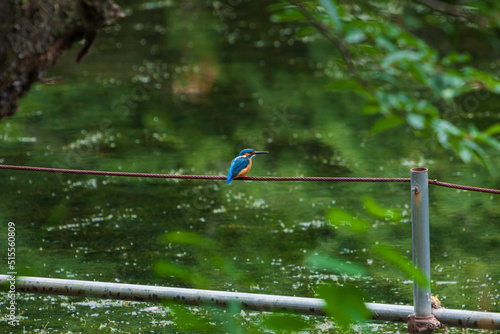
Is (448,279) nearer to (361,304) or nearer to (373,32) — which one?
(373,32)

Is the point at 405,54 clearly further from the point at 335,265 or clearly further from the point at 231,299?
the point at 231,299

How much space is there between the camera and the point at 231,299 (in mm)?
1596

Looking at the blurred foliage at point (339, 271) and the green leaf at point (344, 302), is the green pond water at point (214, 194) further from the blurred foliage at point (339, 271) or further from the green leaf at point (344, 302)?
the green leaf at point (344, 302)

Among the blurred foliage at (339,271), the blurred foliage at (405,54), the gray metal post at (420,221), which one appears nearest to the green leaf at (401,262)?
the blurred foliage at (339,271)

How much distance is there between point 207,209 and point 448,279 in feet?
4.57

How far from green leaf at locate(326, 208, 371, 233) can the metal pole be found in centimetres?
75

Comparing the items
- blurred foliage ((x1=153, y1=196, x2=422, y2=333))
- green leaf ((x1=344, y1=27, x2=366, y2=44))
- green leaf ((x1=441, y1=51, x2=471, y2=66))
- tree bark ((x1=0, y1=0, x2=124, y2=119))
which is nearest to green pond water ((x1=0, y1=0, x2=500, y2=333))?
blurred foliage ((x1=153, y1=196, x2=422, y2=333))

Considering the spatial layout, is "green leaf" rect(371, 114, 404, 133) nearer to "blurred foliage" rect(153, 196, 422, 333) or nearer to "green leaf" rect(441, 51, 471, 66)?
"green leaf" rect(441, 51, 471, 66)

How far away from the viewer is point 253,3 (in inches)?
493

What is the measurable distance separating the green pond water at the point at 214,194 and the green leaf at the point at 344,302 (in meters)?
0.14

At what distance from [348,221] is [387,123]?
1.25 feet

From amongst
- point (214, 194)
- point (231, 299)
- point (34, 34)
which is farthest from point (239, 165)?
point (214, 194)

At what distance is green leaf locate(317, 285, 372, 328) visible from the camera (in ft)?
2.33

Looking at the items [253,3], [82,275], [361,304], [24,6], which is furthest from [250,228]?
[253,3]
